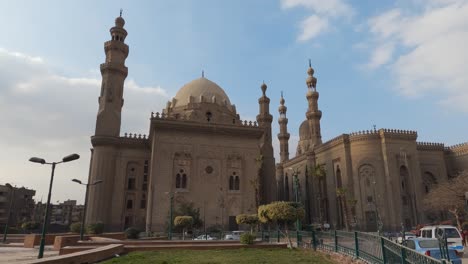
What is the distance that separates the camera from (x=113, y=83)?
40.8 meters

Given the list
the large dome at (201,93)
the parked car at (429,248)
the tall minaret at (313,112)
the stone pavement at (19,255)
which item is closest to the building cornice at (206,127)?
the large dome at (201,93)

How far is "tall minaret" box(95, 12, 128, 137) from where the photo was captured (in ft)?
130

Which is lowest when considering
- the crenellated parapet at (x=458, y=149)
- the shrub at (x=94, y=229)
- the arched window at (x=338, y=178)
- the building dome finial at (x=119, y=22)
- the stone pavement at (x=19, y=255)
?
the stone pavement at (x=19, y=255)

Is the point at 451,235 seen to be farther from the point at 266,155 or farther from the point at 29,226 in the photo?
the point at 29,226

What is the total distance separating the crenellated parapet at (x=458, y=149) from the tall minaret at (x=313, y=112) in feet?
59.3

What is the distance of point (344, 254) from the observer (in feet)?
40.0

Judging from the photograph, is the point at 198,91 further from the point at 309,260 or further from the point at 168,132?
the point at 309,260

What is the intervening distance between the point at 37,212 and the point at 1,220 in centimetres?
1434

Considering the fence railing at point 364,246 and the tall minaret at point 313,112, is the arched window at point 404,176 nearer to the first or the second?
the tall minaret at point 313,112

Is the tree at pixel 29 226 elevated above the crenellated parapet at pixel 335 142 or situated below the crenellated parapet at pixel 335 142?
below

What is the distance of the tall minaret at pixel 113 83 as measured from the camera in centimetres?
3959

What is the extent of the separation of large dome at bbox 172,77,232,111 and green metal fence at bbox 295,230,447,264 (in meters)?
32.8

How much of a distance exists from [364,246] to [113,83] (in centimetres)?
3701

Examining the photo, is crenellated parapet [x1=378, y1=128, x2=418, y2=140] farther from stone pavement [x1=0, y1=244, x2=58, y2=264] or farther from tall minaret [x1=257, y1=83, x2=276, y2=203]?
stone pavement [x1=0, y1=244, x2=58, y2=264]
